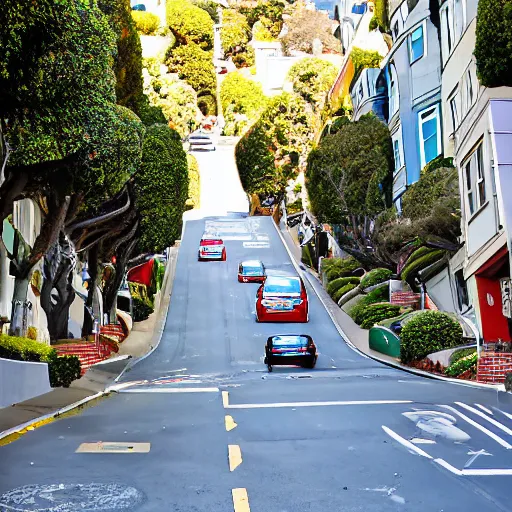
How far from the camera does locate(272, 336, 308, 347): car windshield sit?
2400cm

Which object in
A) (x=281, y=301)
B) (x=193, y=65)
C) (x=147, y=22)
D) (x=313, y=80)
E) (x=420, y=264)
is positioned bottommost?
(x=281, y=301)

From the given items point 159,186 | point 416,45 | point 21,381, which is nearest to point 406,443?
point 21,381

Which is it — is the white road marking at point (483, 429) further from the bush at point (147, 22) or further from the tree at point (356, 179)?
the bush at point (147, 22)

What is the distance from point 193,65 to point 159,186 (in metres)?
67.3

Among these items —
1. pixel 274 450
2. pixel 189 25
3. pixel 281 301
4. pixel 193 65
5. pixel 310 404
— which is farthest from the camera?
pixel 189 25

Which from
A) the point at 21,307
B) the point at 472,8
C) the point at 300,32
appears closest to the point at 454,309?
the point at 472,8

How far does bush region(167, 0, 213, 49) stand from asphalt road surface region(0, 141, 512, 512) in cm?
7715

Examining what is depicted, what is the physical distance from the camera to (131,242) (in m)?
30.5

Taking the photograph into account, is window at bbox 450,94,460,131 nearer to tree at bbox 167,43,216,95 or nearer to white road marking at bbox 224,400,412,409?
white road marking at bbox 224,400,412,409

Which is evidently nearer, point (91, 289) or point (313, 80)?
point (91, 289)

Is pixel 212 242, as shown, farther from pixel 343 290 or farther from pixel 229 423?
pixel 229 423

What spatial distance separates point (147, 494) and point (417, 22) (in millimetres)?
35429

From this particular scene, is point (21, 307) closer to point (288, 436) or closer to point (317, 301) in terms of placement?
point (288, 436)

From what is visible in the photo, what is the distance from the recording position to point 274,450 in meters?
9.52
